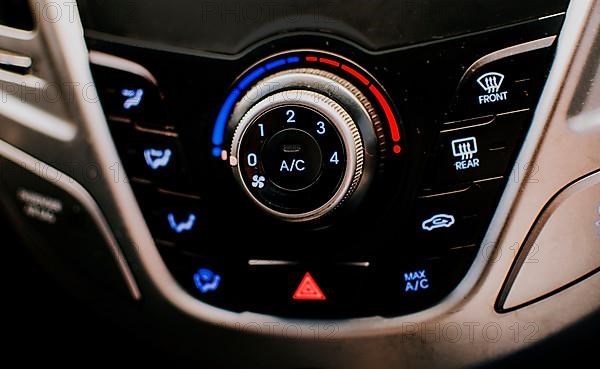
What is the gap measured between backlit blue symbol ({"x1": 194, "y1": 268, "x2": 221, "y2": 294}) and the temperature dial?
11 centimetres

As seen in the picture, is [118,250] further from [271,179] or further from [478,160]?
[478,160]

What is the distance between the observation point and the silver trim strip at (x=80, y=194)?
0.69 meters

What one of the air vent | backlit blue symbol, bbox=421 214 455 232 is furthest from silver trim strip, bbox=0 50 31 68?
backlit blue symbol, bbox=421 214 455 232

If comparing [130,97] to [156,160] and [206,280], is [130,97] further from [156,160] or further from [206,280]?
[206,280]

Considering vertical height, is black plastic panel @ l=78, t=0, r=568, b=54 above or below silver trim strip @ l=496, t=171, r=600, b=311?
above

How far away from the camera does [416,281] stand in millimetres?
672

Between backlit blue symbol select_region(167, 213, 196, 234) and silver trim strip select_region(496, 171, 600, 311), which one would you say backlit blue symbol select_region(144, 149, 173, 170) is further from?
silver trim strip select_region(496, 171, 600, 311)

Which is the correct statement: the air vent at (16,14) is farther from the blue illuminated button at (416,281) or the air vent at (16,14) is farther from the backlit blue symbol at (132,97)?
the blue illuminated button at (416,281)

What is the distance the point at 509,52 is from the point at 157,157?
31 cm

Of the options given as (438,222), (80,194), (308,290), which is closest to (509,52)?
(438,222)

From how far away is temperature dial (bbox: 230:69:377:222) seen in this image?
600mm

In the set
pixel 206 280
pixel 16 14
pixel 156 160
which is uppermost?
pixel 16 14

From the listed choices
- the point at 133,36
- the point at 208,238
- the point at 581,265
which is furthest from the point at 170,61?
the point at 581,265

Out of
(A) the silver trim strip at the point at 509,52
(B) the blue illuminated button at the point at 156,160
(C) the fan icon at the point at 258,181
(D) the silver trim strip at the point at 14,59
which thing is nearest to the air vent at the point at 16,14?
(D) the silver trim strip at the point at 14,59
